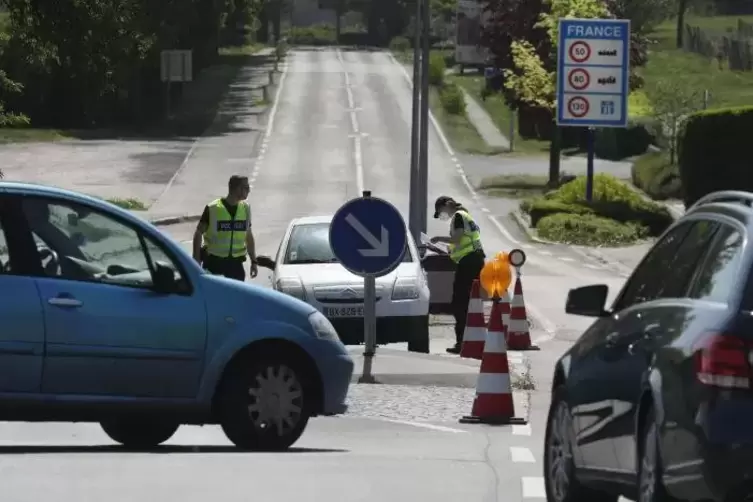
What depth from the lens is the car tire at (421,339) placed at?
19.1 meters

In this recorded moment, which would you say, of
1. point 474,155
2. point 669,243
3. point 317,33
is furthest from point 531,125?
point 317,33

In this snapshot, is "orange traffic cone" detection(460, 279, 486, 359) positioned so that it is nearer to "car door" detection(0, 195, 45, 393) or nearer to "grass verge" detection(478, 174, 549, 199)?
"car door" detection(0, 195, 45, 393)

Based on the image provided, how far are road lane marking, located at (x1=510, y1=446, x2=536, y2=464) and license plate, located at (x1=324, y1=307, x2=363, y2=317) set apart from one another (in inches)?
280

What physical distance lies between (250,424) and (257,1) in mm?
82268

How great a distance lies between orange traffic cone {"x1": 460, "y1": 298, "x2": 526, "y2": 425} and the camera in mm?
13430

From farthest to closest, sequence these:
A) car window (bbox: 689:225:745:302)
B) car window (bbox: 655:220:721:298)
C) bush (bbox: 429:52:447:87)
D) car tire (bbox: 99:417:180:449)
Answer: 1. bush (bbox: 429:52:447:87)
2. car tire (bbox: 99:417:180:449)
3. car window (bbox: 655:220:721:298)
4. car window (bbox: 689:225:745:302)

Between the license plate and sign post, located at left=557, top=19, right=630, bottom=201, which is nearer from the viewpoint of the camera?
the license plate

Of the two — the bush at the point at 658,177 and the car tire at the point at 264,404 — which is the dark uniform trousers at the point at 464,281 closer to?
the car tire at the point at 264,404

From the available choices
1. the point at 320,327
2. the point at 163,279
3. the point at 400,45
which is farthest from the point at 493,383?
the point at 400,45

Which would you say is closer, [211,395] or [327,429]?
[211,395]

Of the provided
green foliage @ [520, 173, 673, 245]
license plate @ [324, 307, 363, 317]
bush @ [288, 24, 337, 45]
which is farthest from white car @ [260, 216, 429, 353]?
bush @ [288, 24, 337, 45]

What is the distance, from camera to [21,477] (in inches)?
370

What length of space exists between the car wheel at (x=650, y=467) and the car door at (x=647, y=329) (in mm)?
157

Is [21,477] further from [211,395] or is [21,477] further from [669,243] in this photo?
[669,243]
